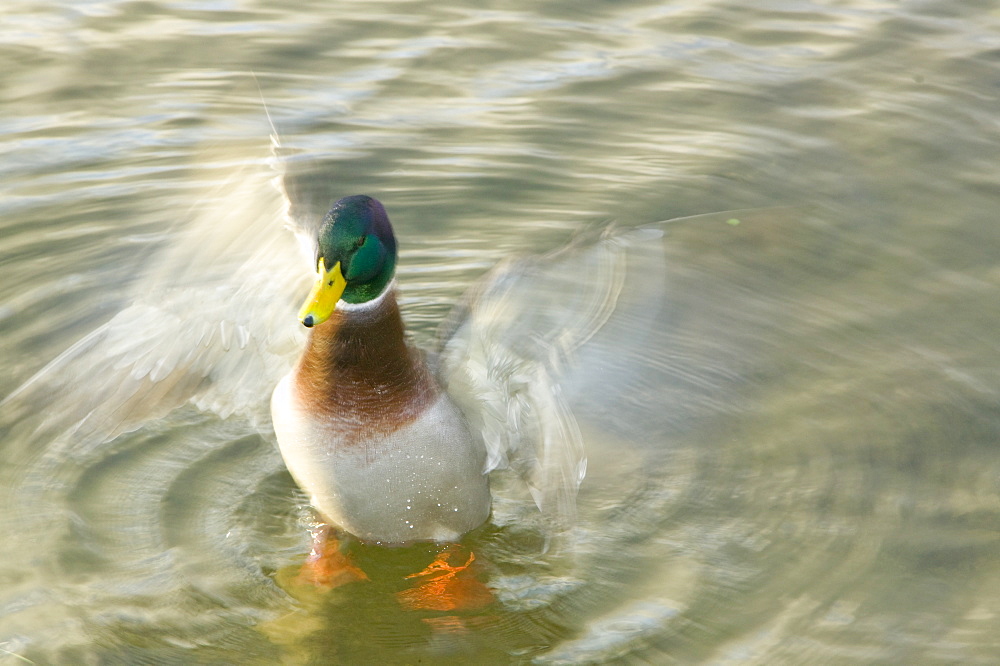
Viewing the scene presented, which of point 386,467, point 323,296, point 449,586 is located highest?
point 323,296

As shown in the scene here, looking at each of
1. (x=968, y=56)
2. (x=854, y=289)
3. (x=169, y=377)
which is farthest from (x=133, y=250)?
(x=968, y=56)

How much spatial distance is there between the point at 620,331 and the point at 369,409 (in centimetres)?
175

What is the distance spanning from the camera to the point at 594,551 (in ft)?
13.3

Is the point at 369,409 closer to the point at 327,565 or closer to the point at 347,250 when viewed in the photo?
the point at 347,250

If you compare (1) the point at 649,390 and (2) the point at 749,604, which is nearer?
(2) the point at 749,604

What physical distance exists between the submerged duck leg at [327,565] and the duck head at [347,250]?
0.99 metres

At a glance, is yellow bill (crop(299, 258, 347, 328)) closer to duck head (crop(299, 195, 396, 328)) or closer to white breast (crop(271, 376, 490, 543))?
duck head (crop(299, 195, 396, 328))

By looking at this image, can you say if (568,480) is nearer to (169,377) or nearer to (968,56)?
(169,377)

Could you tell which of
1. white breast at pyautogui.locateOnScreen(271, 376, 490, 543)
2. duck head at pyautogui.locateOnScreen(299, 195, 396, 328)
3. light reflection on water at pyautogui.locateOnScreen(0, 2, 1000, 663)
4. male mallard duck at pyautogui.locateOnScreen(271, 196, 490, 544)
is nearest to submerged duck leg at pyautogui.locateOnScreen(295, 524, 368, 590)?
light reflection on water at pyautogui.locateOnScreen(0, 2, 1000, 663)

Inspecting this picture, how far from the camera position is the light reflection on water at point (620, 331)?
12.5 feet

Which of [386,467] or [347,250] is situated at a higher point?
[347,250]

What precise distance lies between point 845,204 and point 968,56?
1.76m

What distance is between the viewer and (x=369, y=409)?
11.9ft

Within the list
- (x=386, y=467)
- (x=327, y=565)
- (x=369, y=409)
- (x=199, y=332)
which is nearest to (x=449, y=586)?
(x=327, y=565)
